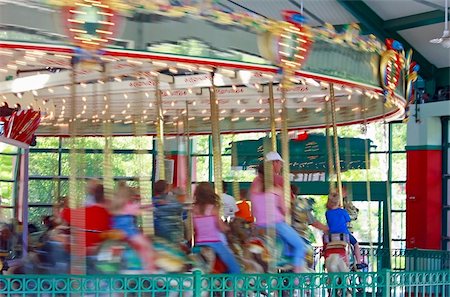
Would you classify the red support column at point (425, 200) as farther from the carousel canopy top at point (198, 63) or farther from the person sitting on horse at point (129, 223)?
the person sitting on horse at point (129, 223)

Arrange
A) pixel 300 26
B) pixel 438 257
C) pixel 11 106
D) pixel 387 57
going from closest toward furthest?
1. pixel 300 26
2. pixel 387 57
3. pixel 11 106
4. pixel 438 257

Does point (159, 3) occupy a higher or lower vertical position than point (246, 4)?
lower

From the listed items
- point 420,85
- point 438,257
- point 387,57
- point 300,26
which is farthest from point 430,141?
point 300,26

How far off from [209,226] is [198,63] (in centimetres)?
116

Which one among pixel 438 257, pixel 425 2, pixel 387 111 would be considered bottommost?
pixel 438 257

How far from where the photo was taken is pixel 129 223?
5391mm

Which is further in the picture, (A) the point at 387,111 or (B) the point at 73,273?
(A) the point at 387,111

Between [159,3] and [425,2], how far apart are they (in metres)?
8.17

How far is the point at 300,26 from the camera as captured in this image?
617 cm

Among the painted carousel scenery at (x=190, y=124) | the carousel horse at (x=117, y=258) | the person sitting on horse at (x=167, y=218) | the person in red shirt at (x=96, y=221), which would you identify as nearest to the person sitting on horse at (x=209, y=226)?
the painted carousel scenery at (x=190, y=124)

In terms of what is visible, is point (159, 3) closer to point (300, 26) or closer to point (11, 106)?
point (300, 26)

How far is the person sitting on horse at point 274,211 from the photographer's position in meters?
6.09

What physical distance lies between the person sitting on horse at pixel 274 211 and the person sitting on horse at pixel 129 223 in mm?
1030

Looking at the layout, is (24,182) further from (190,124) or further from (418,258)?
(418,258)
